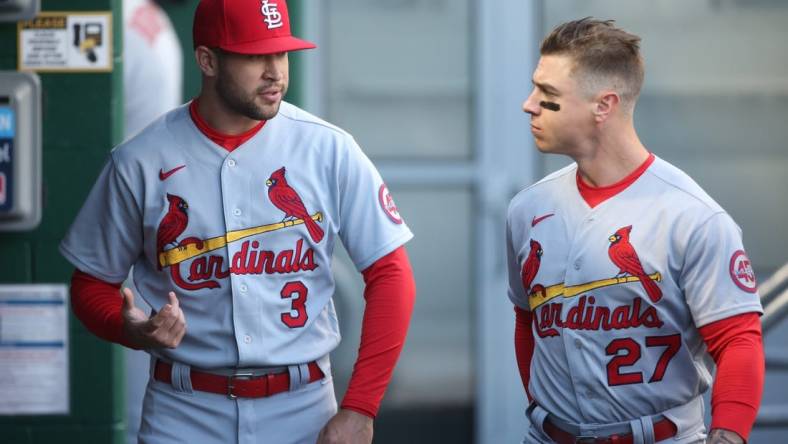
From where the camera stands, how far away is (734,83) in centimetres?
652

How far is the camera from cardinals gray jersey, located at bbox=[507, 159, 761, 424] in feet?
10.7

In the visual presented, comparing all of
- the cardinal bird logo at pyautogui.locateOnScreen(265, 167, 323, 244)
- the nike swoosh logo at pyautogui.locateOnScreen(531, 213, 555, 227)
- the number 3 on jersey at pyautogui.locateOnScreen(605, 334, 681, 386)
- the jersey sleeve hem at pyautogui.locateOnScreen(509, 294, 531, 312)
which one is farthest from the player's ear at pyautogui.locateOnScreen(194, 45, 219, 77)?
the number 3 on jersey at pyautogui.locateOnScreen(605, 334, 681, 386)

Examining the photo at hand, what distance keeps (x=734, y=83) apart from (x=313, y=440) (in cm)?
357

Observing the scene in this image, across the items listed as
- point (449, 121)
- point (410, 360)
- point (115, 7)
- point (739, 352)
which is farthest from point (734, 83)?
point (739, 352)

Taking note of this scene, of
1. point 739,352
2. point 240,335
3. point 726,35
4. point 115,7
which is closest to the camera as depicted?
point 739,352

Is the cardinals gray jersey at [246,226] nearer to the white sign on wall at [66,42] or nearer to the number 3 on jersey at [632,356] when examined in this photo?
the number 3 on jersey at [632,356]

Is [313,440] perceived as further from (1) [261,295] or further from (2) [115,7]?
(2) [115,7]

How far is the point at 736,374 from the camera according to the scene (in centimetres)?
317

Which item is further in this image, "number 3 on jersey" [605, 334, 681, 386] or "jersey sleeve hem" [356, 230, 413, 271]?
"jersey sleeve hem" [356, 230, 413, 271]

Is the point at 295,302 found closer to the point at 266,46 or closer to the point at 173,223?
the point at 173,223

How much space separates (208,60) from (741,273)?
1.29 m

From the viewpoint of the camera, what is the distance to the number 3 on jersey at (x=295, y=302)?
351 centimetres

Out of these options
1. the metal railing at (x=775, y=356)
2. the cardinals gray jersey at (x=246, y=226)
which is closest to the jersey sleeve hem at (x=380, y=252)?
the cardinals gray jersey at (x=246, y=226)

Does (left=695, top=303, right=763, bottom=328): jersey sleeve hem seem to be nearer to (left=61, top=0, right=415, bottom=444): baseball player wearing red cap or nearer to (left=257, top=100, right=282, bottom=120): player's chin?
(left=61, top=0, right=415, bottom=444): baseball player wearing red cap
